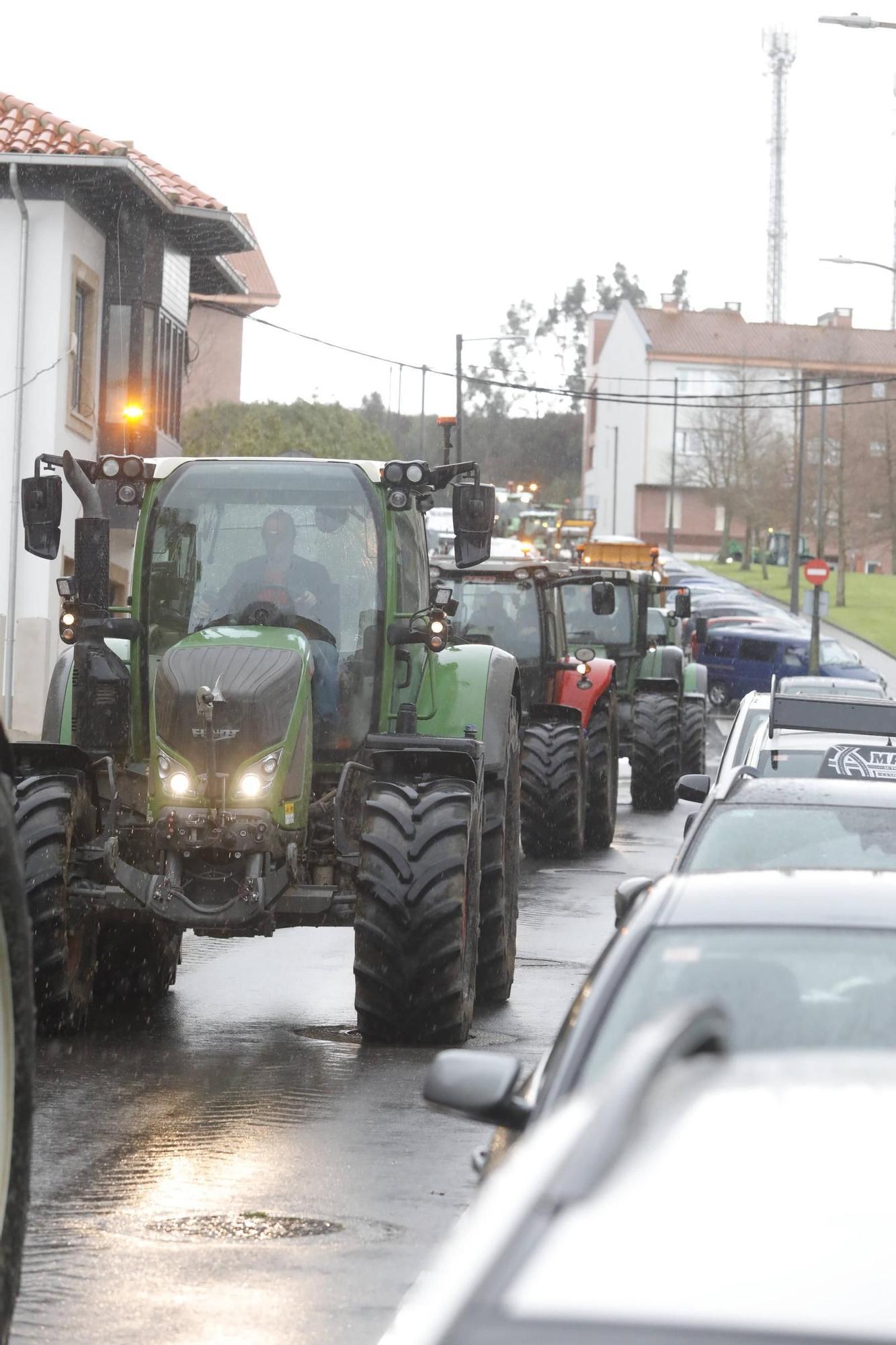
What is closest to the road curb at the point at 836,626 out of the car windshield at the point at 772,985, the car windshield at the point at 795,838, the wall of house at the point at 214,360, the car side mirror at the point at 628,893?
the wall of house at the point at 214,360

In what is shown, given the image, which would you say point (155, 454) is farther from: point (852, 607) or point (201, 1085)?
point (852, 607)

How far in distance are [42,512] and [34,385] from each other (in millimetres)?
17500

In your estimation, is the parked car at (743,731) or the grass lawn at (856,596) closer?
the parked car at (743,731)

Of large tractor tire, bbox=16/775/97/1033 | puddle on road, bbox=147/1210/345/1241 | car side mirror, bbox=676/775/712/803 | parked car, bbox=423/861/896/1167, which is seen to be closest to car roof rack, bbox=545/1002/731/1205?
parked car, bbox=423/861/896/1167

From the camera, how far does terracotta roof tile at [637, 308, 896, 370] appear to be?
351 feet

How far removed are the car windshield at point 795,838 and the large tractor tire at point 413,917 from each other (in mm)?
1555

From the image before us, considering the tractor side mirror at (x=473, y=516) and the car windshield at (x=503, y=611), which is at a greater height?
the tractor side mirror at (x=473, y=516)

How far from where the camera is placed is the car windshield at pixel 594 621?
77.6ft

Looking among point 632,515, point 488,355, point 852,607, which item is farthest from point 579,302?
point 852,607

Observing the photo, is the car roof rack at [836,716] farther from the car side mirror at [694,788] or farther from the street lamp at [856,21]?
the street lamp at [856,21]

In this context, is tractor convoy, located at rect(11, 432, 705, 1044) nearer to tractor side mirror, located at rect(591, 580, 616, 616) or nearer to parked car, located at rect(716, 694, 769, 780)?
parked car, located at rect(716, 694, 769, 780)

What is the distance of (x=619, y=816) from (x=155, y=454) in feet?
32.8

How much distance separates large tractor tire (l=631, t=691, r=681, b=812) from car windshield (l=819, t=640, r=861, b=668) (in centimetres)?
2549

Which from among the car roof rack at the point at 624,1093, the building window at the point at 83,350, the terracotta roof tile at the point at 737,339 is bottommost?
the car roof rack at the point at 624,1093
